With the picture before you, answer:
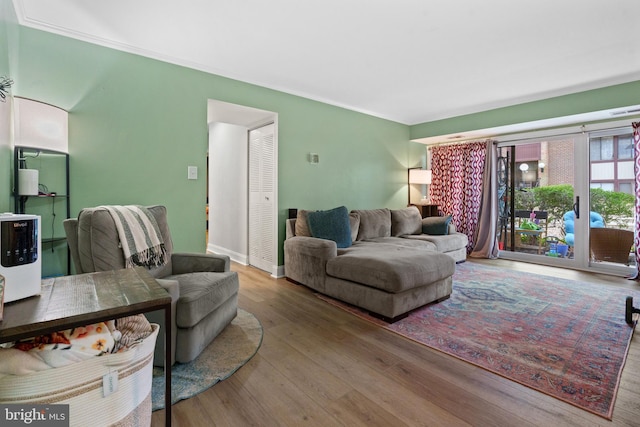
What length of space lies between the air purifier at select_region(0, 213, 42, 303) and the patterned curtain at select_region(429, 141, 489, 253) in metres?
5.77

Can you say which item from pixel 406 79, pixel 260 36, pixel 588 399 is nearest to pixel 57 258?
pixel 260 36

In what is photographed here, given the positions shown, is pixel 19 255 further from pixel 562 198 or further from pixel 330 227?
pixel 562 198

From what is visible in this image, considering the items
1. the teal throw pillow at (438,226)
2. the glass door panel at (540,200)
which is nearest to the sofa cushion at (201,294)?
the teal throw pillow at (438,226)

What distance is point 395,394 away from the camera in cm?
164

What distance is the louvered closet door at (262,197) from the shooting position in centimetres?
403

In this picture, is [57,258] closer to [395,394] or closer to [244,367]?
[244,367]

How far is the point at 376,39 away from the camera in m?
2.71

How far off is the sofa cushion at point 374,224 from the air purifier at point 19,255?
359cm

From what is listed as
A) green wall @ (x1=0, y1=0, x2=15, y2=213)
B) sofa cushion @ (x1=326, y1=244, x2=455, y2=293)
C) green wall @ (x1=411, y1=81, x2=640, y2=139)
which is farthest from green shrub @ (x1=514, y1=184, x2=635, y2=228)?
green wall @ (x1=0, y1=0, x2=15, y2=213)

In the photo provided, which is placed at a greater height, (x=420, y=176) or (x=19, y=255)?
(x=420, y=176)

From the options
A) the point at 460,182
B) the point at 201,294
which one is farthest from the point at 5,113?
the point at 460,182

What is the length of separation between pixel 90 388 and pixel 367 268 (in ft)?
6.87

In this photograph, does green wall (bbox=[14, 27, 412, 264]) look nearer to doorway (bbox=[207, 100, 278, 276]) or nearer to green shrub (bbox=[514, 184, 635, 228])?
doorway (bbox=[207, 100, 278, 276])

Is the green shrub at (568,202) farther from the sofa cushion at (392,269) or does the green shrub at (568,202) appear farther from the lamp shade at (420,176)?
the sofa cushion at (392,269)
